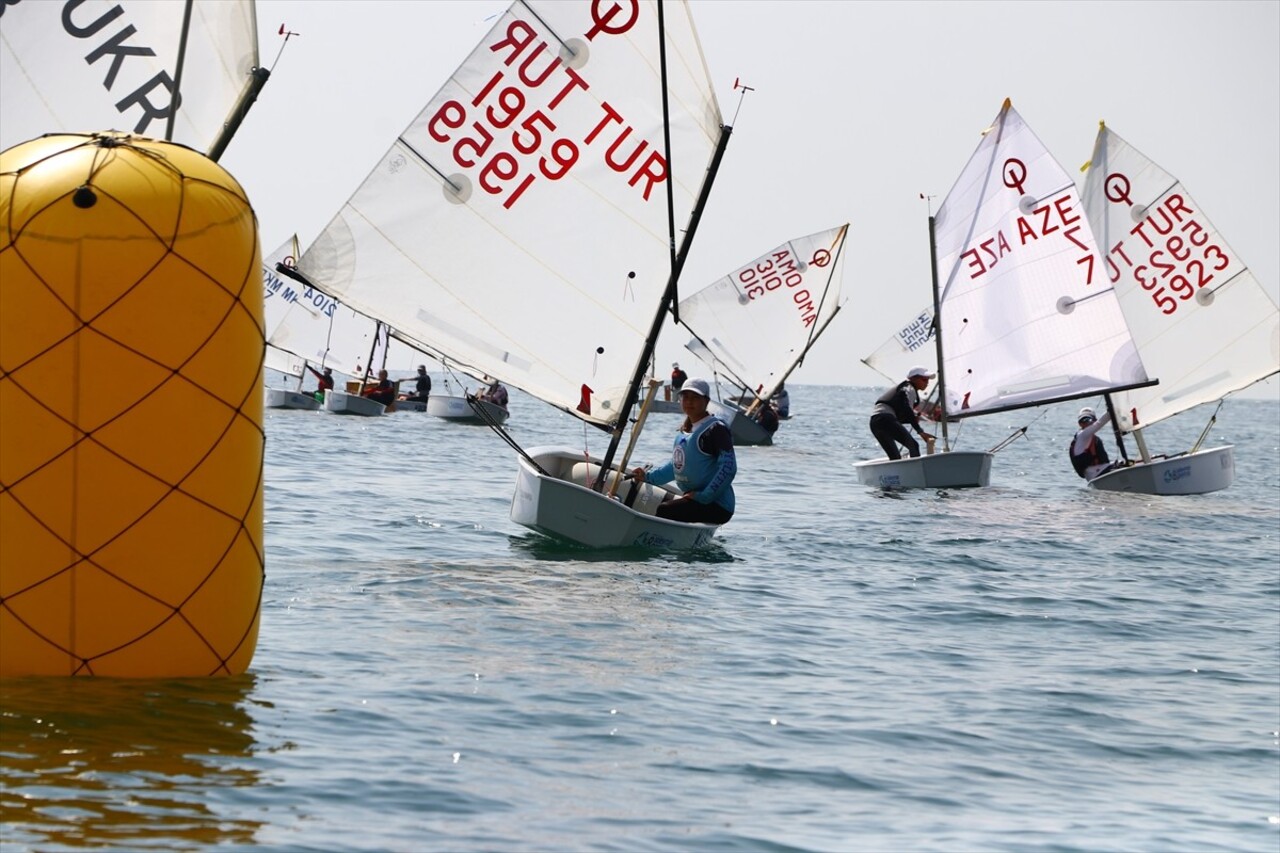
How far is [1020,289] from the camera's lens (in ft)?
83.4

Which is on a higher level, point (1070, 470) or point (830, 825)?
point (1070, 470)

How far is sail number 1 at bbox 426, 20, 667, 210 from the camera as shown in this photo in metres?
15.5

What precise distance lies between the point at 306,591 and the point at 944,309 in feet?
53.6

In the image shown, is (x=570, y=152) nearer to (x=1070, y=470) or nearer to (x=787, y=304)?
(x=1070, y=470)

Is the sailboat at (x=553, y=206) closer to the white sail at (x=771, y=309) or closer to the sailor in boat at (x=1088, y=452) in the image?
the sailor in boat at (x=1088, y=452)

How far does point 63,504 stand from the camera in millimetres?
7652

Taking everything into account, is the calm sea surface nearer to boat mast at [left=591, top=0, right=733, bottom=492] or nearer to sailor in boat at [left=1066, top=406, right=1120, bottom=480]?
boat mast at [left=591, top=0, right=733, bottom=492]

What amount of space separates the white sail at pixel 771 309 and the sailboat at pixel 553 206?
27.1 meters

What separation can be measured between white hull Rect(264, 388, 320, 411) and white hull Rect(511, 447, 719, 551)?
36620 mm

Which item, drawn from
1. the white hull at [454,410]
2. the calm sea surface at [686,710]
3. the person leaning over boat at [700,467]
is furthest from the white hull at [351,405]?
the person leaning over boat at [700,467]

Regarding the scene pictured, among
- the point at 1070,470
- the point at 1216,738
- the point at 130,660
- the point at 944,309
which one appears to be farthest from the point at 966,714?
the point at 1070,470

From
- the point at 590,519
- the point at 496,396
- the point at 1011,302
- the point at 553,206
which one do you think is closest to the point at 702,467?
the point at 590,519

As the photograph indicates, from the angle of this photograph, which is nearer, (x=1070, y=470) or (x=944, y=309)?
(x=944, y=309)

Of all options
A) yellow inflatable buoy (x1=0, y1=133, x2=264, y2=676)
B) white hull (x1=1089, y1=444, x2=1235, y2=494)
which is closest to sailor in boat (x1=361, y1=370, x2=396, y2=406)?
white hull (x1=1089, y1=444, x2=1235, y2=494)
